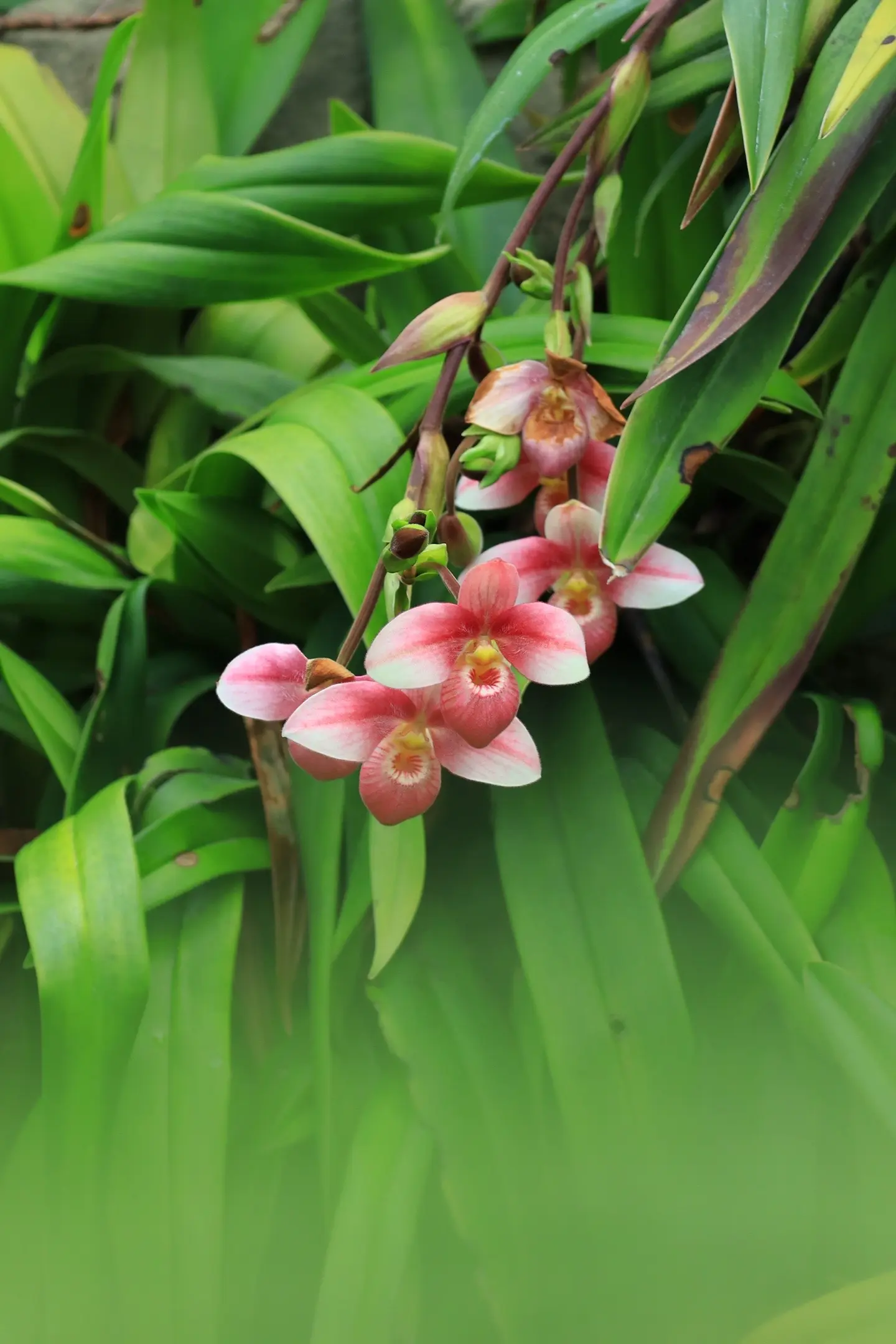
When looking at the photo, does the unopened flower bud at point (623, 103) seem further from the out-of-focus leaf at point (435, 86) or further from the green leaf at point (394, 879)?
the green leaf at point (394, 879)

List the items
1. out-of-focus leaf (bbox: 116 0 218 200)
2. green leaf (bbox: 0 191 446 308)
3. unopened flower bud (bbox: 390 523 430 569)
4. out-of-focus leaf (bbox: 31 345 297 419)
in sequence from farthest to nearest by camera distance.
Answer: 1. out-of-focus leaf (bbox: 116 0 218 200)
2. out-of-focus leaf (bbox: 31 345 297 419)
3. green leaf (bbox: 0 191 446 308)
4. unopened flower bud (bbox: 390 523 430 569)

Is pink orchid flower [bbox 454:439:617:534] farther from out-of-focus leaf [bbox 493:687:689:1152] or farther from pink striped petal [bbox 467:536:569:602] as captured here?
out-of-focus leaf [bbox 493:687:689:1152]

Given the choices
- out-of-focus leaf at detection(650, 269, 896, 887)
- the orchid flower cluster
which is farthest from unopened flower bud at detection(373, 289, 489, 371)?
out-of-focus leaf at detection(650, 269, 896, 887)

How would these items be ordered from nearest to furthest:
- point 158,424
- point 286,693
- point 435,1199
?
1. point 286,693
2. point 435,1199
3. point 158,424

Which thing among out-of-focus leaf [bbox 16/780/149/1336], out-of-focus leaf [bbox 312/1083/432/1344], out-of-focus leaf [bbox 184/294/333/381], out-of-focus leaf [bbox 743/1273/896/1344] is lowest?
out-of-focus leaf [bbox 743/1273/896/1344]

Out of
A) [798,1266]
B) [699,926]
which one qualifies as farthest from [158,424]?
Answer: [798,1266]

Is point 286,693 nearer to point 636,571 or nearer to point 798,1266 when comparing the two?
point 636,571

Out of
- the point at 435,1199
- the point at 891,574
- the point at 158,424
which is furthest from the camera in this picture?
the point at 158,424
